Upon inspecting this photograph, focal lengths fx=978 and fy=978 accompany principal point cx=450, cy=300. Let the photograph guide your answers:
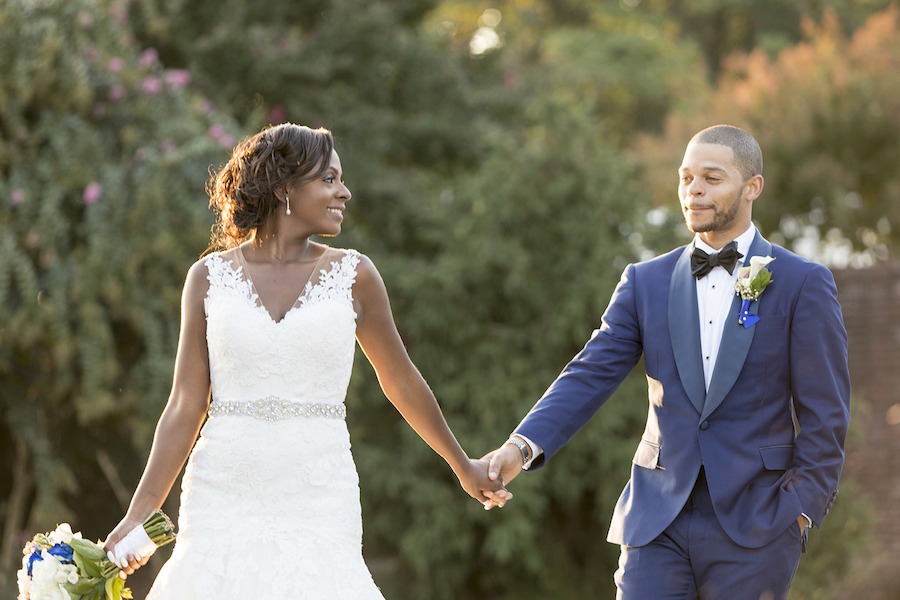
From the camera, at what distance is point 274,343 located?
301 centimetres

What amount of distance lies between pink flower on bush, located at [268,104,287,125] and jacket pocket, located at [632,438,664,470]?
20.2ft

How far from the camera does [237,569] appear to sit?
286cm

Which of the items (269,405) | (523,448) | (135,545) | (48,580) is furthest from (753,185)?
(48,580)

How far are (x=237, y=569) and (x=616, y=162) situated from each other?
5408 millimetres

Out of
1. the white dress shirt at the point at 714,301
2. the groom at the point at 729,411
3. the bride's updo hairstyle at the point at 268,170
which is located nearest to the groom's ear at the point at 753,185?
the groom at the point at 729,411

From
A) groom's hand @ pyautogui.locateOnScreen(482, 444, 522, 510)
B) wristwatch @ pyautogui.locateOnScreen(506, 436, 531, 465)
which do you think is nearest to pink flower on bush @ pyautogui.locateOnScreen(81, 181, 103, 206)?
groom's hand @ pyautogui.locateOnScreen(482, 444, 522, 510)

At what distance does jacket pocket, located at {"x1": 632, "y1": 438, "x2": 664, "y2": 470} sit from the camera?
10.5 feet

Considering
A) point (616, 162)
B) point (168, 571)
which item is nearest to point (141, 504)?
point (168, 571)

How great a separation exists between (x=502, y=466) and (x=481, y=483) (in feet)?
0.37

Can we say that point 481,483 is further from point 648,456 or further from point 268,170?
point 268,170

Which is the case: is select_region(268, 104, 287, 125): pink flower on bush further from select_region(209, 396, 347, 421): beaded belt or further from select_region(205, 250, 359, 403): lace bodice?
select_region(209, 396, 347, 421): beaded belt

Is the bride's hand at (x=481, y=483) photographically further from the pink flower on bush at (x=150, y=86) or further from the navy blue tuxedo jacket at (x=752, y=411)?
the pink flower on bush at (x=150, y=86)

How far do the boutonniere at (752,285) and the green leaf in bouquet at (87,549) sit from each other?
2.12 metres

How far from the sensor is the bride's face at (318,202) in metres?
3.14
